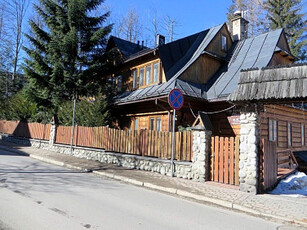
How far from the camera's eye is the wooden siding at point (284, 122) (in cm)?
1528

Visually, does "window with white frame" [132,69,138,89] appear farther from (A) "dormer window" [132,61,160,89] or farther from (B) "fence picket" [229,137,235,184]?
(B) "fence picket" [229,137,235,184]

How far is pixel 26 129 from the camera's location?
72.8 feet

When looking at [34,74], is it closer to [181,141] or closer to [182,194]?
[181,141]

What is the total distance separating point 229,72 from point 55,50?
13.4 meters

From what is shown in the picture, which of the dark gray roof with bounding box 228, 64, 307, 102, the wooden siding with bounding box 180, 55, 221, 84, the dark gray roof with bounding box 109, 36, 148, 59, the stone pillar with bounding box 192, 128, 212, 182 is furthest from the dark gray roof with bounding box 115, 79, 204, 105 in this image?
the dark gray roof with bounding box 228, 64, 307, 102

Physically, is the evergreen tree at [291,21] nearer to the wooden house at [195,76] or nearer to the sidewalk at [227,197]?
the wooden house at [195,76]

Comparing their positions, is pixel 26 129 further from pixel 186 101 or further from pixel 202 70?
pixel 202 70

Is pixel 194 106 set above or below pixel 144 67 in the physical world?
below

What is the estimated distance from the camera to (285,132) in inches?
680

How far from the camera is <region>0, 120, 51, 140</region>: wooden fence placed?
1956 centimetres

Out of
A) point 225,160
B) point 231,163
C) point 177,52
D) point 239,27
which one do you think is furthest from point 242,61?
point 231,163

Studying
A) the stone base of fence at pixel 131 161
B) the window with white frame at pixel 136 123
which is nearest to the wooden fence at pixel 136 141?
the stone base of fence at pixel 131 161

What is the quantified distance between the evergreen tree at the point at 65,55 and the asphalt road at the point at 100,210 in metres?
12.8

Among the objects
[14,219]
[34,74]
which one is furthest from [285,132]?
[34,74]
